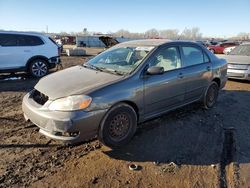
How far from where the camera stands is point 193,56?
18.6 feet

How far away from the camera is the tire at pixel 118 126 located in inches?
154

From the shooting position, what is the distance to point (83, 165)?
12.1 ft

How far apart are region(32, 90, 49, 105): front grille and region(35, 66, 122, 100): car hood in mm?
109

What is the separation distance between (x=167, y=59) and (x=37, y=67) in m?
6.89

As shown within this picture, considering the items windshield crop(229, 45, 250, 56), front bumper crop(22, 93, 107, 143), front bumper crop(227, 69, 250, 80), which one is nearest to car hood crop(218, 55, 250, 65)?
front bumper crop(227, 69, 250, 80)

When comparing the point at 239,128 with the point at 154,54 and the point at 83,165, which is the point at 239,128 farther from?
Result: the point at 83,165

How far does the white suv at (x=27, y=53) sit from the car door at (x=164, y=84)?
6.80m

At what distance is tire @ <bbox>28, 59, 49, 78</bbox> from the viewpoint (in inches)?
404

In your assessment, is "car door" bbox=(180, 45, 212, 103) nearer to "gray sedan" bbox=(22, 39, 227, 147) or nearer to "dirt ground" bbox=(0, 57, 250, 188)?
"gray sedan" bbox=(22, 39, 227, 147)

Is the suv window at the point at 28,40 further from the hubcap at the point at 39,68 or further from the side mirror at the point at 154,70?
the side mirror at the point at 154,70

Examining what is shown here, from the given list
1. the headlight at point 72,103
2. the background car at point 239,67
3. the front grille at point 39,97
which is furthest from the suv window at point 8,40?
the background car at point 239,67

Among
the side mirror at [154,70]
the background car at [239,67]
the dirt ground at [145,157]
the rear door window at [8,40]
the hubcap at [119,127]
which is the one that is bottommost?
the dirt ground at [145,157]

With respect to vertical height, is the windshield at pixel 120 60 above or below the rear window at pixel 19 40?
below

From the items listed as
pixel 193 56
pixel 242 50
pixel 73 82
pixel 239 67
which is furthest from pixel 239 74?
pixel 73 82
